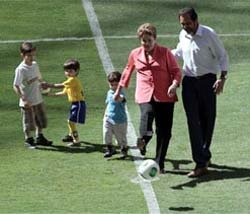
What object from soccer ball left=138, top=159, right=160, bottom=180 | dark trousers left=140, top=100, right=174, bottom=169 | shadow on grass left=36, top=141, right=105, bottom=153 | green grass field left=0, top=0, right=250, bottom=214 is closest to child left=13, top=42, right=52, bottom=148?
shadow on grass left=36, top=141, right=105, bottom=153

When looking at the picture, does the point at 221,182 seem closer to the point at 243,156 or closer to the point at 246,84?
the point at 243,156

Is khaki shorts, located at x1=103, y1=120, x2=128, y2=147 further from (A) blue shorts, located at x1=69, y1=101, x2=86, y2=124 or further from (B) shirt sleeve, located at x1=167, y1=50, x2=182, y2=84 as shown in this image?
(B) shirt sleeve, located at x1=167, y1=50, x2=182, y2=84

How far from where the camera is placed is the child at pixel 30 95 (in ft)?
46.6

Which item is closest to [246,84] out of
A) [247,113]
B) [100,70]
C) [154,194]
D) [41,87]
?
[247,113]

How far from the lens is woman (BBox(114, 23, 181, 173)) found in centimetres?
1282

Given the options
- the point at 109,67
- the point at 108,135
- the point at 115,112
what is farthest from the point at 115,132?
the point at 109,67

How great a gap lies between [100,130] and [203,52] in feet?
8.90

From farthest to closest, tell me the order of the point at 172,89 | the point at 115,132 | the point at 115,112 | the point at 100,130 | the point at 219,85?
the point at 100,130 → the point at 115,132 → the point at 115,112 → the point at 219,85 → the point at 172,89

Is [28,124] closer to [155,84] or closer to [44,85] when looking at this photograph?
[44,85]

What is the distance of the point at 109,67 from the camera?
17.8m

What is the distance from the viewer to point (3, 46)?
1934cm

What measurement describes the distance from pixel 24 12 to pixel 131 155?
7920 millimetres

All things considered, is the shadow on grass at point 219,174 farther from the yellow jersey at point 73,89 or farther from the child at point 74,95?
the yellow jersey at point 73,89

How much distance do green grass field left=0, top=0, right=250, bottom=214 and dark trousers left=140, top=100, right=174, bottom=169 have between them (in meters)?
0.30
